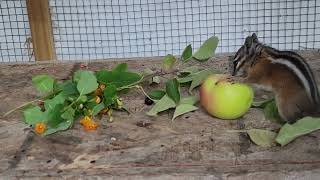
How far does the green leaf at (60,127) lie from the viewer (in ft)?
4.26

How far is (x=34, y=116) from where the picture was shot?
4.42 ft

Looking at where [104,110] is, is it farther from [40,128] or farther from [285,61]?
[285,61]

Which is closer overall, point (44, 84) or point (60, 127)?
point (60, 127)

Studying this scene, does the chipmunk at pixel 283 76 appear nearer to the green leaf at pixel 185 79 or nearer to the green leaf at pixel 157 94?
the green leaf at pixel 185 79

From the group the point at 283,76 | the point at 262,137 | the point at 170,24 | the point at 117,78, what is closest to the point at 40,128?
the point at 117,78

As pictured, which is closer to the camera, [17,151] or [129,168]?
[129,168]

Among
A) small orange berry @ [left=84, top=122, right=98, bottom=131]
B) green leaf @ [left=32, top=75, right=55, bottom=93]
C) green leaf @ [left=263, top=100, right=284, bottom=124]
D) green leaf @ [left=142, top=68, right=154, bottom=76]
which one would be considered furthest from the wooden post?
green leaf @ [left=263, top=100, right=284, bottom=124]

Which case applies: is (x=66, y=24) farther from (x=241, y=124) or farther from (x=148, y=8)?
(x=241, y=124)

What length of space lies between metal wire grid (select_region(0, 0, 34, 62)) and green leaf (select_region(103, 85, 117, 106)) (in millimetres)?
1553

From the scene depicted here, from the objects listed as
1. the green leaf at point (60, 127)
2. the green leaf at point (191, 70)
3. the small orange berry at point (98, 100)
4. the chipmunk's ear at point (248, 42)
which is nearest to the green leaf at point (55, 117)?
the green leaf at point (60, 127)

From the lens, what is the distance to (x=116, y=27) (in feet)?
9.52

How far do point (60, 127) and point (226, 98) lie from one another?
42cm

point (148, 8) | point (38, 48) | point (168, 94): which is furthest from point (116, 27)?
point (168, 94)

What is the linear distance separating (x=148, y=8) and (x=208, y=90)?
1.56m
